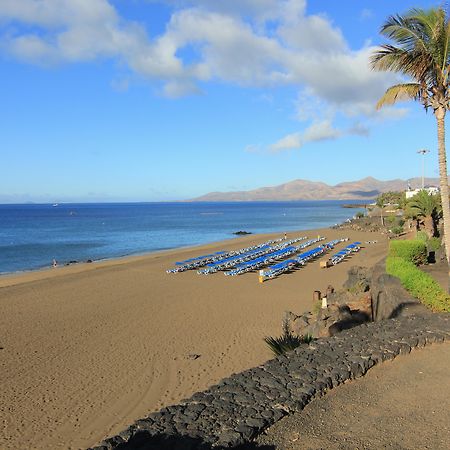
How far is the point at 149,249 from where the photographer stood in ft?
138

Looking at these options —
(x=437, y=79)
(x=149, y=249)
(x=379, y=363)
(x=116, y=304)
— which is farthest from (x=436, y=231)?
(x=149, y=249)

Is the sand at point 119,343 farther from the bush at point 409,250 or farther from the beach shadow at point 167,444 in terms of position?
the bush at point 409,250

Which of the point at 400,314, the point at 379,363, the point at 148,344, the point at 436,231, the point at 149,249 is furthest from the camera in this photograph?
the point at 149,249

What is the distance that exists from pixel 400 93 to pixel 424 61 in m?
0.83

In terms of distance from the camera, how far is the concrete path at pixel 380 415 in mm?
4656

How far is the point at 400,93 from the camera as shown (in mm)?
10117

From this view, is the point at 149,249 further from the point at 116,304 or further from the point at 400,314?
the point at 400,314

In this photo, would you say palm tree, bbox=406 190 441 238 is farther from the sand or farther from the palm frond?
the palm frond

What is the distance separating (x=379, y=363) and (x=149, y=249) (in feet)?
120

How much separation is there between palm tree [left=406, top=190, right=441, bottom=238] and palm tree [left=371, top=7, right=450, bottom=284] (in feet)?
37.5

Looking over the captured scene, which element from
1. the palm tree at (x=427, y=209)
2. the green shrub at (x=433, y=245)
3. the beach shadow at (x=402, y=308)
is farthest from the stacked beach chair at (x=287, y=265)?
the beach shadow at (x=402, y=308)

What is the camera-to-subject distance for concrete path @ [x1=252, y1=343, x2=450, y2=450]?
A: 4.66 metres

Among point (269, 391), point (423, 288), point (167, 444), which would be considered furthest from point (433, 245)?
point (167, 444)

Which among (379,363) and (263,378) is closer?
(263,378)
